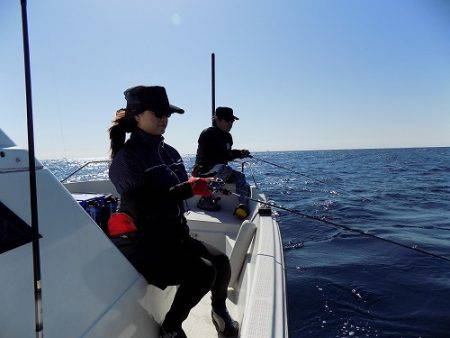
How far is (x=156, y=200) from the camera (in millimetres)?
2174

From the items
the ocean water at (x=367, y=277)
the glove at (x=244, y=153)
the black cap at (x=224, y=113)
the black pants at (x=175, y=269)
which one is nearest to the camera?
the black pants at (x=175, y=269)

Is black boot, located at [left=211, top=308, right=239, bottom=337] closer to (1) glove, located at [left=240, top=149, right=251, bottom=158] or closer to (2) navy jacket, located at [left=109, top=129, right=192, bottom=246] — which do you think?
(2) navy jacket, located at [left=109, top=129, right=192, bottom=246]

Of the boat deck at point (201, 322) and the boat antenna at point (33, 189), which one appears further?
the boat deck at point (201, 322)

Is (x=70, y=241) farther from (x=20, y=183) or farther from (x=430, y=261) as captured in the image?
(x=430, y=261)

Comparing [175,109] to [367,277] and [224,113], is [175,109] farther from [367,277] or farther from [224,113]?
[367,277]

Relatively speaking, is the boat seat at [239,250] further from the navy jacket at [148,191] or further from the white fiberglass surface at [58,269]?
the white fiberglass surface at [58,269]

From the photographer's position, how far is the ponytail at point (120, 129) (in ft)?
7.74

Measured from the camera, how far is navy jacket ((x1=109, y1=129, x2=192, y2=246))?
7.00ft

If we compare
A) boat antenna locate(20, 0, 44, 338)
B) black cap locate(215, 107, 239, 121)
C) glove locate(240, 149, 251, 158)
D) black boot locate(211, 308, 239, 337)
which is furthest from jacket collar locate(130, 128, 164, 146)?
glove locate(240, 149, 251, 158)

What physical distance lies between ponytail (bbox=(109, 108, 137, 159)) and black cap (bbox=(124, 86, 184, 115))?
0.09m

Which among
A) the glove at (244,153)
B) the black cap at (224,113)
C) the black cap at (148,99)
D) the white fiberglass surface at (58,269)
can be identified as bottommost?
the white fiberglass surface at (58,269)

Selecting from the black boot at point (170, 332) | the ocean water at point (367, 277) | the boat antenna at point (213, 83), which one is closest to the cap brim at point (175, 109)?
the black boot at point (170, 332)

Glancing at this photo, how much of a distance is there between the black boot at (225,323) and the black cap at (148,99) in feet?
5.27

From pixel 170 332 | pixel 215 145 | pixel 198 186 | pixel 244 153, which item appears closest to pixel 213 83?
pixel 244 153
